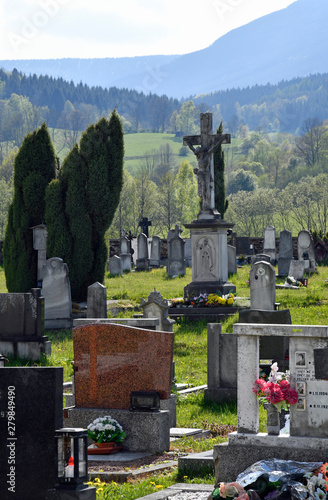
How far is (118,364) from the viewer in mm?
9031

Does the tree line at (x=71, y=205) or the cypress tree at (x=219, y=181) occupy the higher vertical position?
the cypress tree at (x=219, y=181)

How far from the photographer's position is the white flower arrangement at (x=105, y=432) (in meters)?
8.59

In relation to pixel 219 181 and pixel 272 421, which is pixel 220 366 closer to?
pixel 272 421

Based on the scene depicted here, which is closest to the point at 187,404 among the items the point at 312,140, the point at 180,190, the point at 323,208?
the point at 323,208

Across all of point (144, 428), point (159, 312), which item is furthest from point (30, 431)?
point (159, 312)

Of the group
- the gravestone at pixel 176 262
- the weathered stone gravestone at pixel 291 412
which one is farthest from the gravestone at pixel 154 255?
the weathered stone gravestone at pixel 291 412

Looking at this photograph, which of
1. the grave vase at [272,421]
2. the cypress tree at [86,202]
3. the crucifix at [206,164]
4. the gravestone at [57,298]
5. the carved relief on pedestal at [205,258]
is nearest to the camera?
the grave vase at [272,421]

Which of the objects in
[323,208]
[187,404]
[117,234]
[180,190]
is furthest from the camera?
[180,190]

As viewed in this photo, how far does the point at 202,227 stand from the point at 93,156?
144 inches

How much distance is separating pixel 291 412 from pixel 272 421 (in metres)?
0.21

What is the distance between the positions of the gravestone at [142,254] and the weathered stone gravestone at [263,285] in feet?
60.0

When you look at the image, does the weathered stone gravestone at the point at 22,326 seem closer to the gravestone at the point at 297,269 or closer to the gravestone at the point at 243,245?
the gravestone at the point at 297,269

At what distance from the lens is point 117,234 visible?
6594cm

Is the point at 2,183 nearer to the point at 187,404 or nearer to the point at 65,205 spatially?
the point at 65,205
